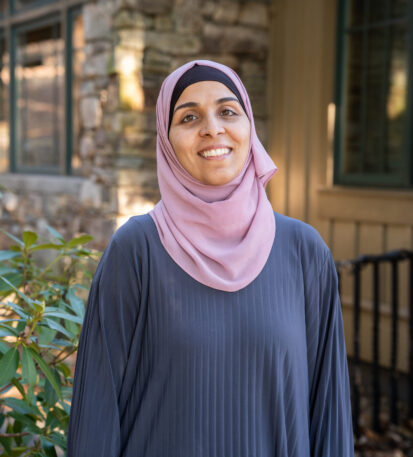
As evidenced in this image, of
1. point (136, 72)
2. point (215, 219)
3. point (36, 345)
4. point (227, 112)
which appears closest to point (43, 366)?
point (36, 345)

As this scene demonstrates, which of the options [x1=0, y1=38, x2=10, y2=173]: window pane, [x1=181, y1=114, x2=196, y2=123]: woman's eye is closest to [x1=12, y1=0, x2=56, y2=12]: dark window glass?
[x1=0, y1=38, x2=10, y2=173]: window pane

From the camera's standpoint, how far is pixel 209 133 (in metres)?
1.67

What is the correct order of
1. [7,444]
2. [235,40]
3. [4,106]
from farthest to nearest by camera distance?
[4,106] → [235,40] → [7,444]

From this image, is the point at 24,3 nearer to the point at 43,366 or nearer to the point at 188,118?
the point at 188,118

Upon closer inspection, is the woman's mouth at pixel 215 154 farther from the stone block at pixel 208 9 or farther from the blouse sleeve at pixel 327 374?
the stone block at pixel 208 9

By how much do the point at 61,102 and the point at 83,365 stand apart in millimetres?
5469

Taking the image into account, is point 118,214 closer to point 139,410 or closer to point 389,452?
point 389,452

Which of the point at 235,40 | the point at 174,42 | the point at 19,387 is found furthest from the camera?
the point at 235,40

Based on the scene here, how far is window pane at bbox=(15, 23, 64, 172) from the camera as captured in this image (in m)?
6.81

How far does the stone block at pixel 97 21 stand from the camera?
523 centimetres

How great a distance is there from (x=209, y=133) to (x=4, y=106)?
6717mm

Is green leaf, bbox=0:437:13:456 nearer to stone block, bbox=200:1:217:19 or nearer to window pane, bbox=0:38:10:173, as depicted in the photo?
stone block, bbox=200:1:217:19

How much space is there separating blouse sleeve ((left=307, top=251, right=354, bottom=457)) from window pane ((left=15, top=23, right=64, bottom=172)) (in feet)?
17.9

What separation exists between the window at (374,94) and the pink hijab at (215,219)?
338 cm
